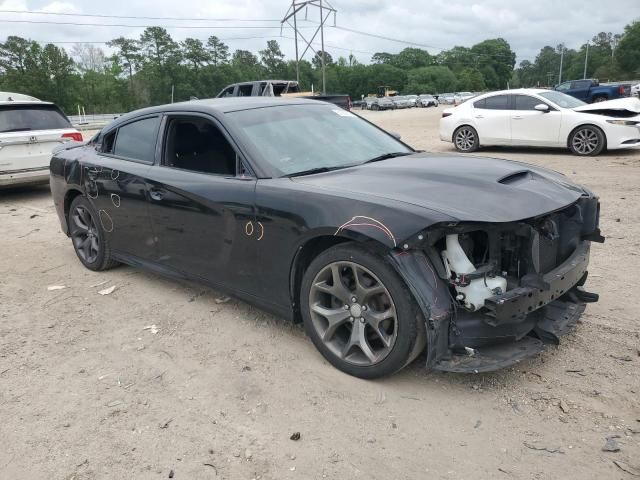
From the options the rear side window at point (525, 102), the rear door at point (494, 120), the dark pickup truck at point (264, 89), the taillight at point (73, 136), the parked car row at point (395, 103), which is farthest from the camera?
the parked car row at point (395, 103)

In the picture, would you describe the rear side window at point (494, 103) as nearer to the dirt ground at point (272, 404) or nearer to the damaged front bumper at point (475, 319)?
the dirt ground at point (272, 404)

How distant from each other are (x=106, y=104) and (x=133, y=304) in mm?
82390

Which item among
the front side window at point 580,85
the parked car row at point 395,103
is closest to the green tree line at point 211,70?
the parked car row at point 395,103

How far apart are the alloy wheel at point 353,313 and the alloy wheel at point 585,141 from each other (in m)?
9.66

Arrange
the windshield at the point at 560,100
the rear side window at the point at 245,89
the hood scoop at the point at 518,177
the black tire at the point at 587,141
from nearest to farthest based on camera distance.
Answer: the hood scoop at the point at 518,177 < the black tire at the point at 587,141 < the windshield at the point at 560,100 < the rear side window at the point at 245,89

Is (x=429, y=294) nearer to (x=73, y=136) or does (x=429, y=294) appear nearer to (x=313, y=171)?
(x=313, y=171)

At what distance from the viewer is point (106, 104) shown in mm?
78875

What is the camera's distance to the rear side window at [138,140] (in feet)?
14.8

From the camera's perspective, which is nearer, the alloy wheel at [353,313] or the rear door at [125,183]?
the alloy wheel at [353,313]

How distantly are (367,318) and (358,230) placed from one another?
527mm

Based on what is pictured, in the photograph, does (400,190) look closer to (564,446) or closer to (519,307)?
(519,307)

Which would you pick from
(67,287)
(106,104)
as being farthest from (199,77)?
(67,287)

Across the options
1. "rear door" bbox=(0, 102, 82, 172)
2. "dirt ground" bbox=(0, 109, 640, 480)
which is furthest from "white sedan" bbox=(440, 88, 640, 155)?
"rear door" bbox=(0, 102, 82, 172)

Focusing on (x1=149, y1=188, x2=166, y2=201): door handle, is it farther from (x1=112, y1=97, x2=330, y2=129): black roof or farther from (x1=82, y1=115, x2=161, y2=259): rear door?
(x1=112, y1=97, x2=330, y2=129): black roof
